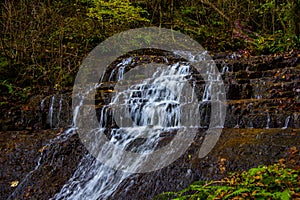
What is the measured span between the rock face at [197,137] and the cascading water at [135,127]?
279 millimetres

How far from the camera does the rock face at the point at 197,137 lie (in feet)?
15.4

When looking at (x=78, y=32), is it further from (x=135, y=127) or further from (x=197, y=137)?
(x=197, y=137)

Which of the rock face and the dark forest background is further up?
the dark forest background

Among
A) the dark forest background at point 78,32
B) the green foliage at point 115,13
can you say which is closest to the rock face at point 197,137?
the dark forest background at point 78,32

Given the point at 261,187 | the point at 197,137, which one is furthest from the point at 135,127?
the point at 261,187

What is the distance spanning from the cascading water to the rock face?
28cm

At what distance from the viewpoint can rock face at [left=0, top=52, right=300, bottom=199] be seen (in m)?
4.70

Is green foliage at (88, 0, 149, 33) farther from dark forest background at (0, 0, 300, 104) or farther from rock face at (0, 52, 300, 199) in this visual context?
rock face at (0, 52, 300, 199)

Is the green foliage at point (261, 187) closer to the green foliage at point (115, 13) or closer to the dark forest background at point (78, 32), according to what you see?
the dark forest background at point (78, 32)

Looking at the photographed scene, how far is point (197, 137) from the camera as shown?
19.0 feet

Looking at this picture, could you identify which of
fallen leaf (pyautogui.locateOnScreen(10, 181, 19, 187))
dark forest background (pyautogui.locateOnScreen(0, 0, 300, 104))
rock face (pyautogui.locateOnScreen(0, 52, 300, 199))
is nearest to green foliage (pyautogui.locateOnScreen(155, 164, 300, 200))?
rock face (pyautogui.locateOnScreen(0, 52, 300, 199))

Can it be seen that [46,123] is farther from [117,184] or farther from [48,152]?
[117,184]

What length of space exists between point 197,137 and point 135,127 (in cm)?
191

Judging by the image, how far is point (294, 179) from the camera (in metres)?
3.05
